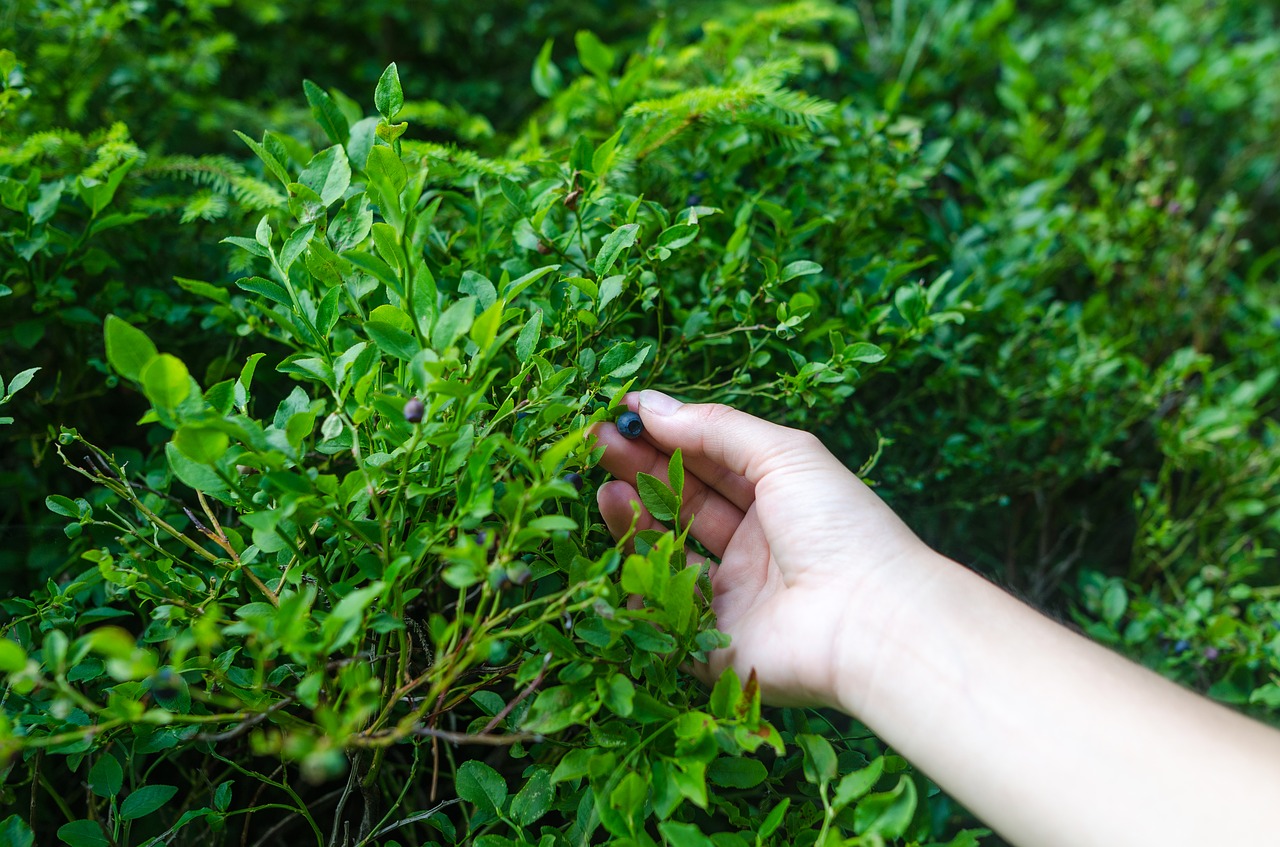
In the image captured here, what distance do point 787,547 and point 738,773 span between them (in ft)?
0.79

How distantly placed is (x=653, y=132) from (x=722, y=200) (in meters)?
0.13

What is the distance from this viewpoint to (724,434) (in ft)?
2.96

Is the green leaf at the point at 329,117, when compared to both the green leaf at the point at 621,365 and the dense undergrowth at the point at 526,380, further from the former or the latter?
the green leaf at the point at 621,365

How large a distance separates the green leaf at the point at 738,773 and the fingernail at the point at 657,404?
37cm

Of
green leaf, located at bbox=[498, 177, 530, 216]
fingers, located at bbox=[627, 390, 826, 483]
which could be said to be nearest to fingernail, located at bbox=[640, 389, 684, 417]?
fingers, located at bbox=[627, 390, 826, 483]

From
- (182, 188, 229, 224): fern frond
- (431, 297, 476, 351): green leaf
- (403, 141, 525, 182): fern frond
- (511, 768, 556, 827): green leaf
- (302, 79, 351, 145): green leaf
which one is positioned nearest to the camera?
(431, 297, 476, 351): green leaf

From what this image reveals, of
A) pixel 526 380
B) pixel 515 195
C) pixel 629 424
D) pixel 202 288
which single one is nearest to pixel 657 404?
pixel 629 424

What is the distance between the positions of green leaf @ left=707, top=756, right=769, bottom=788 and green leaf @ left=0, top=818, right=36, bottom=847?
1.94 feet

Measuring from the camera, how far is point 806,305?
3.03 ft

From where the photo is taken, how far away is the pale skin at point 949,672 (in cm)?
67

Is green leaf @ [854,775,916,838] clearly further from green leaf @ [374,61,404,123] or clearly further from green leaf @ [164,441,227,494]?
green leaf @ [374,61,404,123]

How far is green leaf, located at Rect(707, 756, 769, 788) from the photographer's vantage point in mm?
702

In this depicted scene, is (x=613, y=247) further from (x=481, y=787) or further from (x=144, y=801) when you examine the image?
(x=144, y=801)

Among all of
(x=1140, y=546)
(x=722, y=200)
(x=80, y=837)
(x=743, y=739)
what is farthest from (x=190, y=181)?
(x=1140, y=546)
